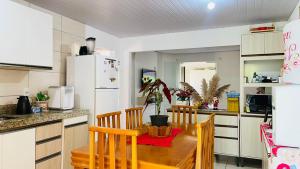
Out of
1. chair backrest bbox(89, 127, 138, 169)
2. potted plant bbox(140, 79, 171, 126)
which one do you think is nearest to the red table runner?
potted plant bbox(140, 79, 171, 126)

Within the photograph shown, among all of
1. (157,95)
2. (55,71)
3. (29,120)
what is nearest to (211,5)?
(157,95)

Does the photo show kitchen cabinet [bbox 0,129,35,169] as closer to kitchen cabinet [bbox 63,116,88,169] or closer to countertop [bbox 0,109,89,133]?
countertop [bbox 0,109,89,133]

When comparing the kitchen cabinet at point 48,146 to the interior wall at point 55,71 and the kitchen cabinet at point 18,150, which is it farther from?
the interior wall at point 55,71

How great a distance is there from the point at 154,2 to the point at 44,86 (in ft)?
6.57

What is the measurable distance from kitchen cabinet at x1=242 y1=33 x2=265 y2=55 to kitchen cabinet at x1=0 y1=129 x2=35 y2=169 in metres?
3.35

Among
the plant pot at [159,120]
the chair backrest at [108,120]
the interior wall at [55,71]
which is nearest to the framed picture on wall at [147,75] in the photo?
the interior wall at [55,71]

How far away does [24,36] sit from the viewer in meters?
2.45

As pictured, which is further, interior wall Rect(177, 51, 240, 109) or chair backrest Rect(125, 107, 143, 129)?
interior wall Rect(177, 51, 240, 109)

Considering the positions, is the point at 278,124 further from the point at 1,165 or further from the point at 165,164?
the point at 1,165

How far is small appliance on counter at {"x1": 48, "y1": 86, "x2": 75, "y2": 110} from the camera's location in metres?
2.92

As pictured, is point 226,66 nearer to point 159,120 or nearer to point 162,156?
point 159,120

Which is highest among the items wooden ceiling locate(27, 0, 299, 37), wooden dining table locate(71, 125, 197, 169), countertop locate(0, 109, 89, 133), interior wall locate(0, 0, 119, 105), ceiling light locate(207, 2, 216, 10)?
wooden ceiling locate(27, 0, 299, 37)

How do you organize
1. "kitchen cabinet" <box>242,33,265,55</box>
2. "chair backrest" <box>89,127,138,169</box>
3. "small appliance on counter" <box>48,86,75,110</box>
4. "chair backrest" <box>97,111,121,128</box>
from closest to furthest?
1. "chair backrest" <box>89,127,138,169</box>
2. "chair backrest" <box>97,111,121,128</box>
3. "small appliance on counter" <box>48,86,75,110</box>
4. "kitchen cabinet" <box>242,33,265,55</box>

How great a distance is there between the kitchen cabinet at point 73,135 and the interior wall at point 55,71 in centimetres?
72
